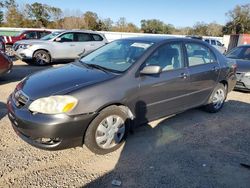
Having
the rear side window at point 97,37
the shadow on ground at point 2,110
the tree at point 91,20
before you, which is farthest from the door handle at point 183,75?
the tree at point 91,20

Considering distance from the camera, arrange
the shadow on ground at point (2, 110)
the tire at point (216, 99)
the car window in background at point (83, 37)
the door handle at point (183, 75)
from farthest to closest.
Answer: the car window in background at point (83, 37) < the tire at point (216, 99) < the shadow on ground at point (2, 110) < the door handle at point (183, 75)

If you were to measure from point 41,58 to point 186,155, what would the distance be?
875 cm

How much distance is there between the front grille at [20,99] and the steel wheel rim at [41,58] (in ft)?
25.2

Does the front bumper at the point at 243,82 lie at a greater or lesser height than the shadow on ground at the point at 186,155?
greater

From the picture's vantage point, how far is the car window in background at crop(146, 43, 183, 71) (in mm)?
4011

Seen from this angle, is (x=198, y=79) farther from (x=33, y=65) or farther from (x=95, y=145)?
(x=33, y=65)

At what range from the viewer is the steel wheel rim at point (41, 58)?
35.0 feet

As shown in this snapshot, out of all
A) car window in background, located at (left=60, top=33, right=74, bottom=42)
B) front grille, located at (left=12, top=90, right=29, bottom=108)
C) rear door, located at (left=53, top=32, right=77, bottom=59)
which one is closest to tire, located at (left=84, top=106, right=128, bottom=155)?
front grille, located at (left=12, top=90, right=29, bottom=108)

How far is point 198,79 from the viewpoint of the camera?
15.4ft

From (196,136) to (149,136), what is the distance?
0.82 metres

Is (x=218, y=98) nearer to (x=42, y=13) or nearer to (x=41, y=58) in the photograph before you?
(x=41, y=58)

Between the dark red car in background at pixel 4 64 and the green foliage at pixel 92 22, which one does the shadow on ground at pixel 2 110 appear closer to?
the dark red car in background at pixel 4 64

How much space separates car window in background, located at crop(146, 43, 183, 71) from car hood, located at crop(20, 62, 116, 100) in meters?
0.83

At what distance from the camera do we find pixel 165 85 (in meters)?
4.05
